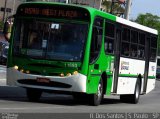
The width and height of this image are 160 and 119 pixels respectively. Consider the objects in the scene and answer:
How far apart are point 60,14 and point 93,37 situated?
3.91 feet

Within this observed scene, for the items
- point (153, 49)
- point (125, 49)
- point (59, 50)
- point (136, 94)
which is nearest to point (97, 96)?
point (59, 50)

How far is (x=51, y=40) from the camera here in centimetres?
1881

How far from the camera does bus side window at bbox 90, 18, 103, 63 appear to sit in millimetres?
19031

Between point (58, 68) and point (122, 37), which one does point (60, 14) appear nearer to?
point (58, 68)

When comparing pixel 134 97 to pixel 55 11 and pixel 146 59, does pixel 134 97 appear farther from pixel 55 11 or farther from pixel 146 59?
pixel 55 11

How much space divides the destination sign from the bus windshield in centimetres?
21

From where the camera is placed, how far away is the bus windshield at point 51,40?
735 inches

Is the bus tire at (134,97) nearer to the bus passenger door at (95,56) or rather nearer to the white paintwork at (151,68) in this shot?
the white paintwork at (151,68)

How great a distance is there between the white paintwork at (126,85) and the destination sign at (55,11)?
3894mm

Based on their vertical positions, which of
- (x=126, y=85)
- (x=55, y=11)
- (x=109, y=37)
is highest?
(x=55, y=11)

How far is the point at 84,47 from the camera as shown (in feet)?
61.3

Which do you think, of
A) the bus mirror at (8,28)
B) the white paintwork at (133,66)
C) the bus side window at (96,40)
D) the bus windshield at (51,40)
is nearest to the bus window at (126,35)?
the white paintwork at (133,66)

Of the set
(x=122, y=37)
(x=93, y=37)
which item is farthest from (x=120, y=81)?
(x=93, y=37)

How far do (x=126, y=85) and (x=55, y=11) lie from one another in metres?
5.13
